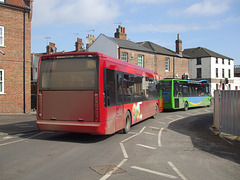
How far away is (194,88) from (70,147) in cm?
1957

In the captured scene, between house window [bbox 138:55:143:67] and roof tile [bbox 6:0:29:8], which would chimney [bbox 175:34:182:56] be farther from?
roof tile [bbox 6:0:29:8]

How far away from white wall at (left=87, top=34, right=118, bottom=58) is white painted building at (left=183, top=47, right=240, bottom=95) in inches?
1308

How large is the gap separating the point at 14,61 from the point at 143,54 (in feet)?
67.2

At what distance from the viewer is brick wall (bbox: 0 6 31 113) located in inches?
755

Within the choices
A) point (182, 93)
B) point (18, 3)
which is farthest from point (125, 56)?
point (18, 3)

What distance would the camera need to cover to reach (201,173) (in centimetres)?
552

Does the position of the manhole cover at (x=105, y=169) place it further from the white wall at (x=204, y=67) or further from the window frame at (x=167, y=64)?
the white wall at (x=204, y=67)

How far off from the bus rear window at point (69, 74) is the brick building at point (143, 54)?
946 inches

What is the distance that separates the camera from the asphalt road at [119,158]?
536cm

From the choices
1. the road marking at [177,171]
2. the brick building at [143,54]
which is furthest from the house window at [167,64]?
the road marking at [177,171]

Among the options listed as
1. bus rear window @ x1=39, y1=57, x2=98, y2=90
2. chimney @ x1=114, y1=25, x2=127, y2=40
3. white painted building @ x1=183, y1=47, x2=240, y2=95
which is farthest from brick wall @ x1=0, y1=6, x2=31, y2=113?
white painted building @ x1=183, y1=47, x2=240, y2=95

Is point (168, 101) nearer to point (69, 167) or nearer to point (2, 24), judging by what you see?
point (2, 24)

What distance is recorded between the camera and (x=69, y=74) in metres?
8.66

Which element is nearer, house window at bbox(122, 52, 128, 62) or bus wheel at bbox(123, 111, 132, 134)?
bus wheel at bbox(123, 111, 132, 134)
